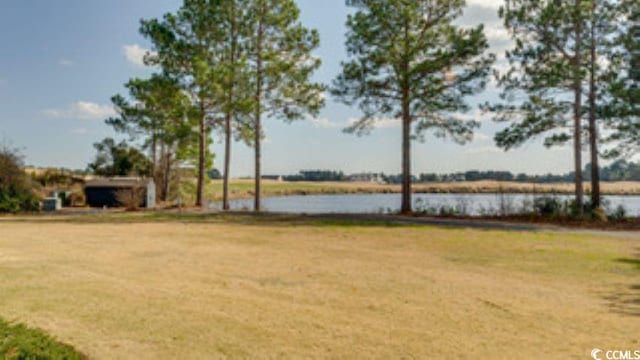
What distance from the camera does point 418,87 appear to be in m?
19.7

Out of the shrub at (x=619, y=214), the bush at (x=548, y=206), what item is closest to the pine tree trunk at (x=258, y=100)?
the bush at (x=548, y=206)

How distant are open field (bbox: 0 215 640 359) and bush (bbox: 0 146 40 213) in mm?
13644

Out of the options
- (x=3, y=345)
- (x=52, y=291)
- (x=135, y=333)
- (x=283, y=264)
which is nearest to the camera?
(x=3, y=345)

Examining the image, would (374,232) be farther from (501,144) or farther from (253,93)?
(253,93)

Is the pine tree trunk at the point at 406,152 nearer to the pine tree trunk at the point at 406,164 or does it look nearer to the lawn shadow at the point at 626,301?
the pine tree trunk at the point at 406,164

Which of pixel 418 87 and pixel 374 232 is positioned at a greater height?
pixel 418 87

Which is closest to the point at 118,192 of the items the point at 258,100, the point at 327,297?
the point at 258,100

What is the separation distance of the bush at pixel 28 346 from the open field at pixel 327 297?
1.19 ft

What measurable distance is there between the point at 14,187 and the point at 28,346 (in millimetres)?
24695

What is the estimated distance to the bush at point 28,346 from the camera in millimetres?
3600

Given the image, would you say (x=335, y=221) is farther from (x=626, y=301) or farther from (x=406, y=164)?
(x=626, y=301)

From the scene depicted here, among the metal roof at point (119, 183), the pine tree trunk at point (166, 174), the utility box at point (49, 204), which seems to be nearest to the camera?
the utility box at point (49, 204)

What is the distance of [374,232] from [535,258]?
570 centimetres

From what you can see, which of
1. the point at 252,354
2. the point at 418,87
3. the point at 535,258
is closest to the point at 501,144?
the point at 418,87
